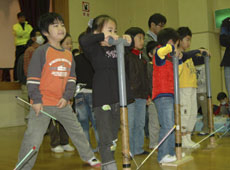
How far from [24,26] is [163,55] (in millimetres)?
5089

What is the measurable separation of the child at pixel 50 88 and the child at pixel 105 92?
354 mm

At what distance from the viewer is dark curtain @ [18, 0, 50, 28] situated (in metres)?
8.03

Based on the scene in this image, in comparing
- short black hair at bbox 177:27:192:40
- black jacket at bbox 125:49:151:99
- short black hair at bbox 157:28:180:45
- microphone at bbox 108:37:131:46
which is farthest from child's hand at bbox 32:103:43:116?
short black hair at bbox 177:27:192:40

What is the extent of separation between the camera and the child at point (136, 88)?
10.5ft

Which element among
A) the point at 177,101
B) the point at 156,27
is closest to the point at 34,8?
the point at 156,27

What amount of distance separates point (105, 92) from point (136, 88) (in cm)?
97

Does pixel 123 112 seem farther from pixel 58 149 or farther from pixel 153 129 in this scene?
pixel 58 149

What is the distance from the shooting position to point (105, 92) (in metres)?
2.36

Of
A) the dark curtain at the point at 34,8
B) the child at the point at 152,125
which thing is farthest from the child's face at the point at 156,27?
the dark curtain at the point at 34,8

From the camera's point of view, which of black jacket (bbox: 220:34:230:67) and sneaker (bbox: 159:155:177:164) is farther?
black jacket (bbox: 220:34:230:67)

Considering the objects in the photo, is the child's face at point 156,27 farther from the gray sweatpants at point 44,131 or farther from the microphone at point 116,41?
the microphone at point 116,41

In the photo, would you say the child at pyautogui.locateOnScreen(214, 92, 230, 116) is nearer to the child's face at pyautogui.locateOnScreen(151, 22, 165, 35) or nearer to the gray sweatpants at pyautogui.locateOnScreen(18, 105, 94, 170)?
the child's face at pyautogui.locateOnScreen(151, 22, 165, 35)

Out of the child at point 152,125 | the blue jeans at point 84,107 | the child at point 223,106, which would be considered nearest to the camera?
the blue jeans at point 84,107

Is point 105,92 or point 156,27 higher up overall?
point 156,27
